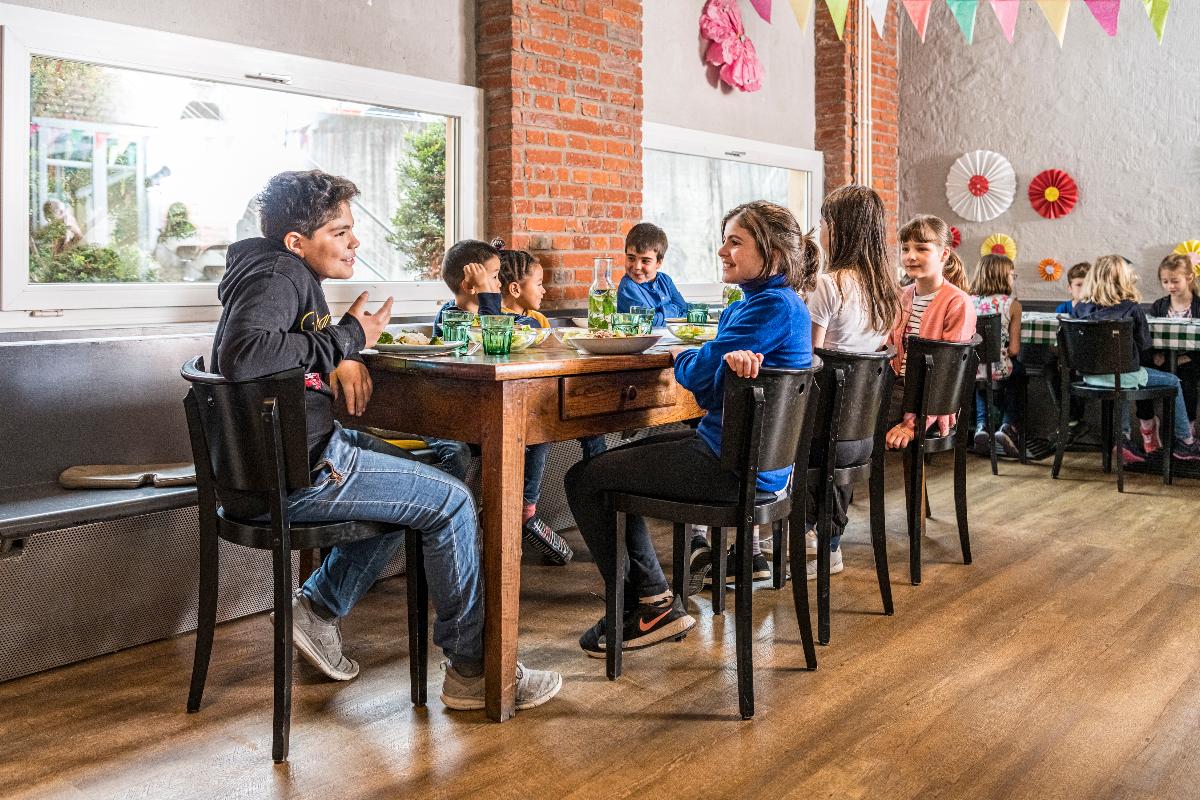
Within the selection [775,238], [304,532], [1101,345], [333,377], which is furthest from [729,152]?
[304,532]

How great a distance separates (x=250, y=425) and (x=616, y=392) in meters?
0.89

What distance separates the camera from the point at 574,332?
10.6ft

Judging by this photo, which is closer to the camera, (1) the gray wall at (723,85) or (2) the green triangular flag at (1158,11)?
(1) the gray wall at (723,85)

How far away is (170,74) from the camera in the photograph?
3.62 meters

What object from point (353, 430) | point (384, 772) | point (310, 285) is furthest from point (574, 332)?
point (384, 772)

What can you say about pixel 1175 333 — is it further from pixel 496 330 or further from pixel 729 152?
pixel 496 330

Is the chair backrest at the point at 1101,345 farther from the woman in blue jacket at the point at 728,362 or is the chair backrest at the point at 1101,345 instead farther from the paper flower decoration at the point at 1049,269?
the woman in blue jacket at the point at 728,362

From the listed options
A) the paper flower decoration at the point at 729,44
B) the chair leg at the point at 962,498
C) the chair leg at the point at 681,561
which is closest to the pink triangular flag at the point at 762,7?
A: the paper flower decoration at the point at 729,44

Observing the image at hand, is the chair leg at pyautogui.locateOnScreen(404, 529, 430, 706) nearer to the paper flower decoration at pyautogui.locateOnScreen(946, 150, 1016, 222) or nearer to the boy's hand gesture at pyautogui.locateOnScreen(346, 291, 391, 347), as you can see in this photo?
the boy's hand gesture at pyautogui.locateOnScreen(346, 291, 391, 347)

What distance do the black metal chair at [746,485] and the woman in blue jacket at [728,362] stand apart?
0.03m

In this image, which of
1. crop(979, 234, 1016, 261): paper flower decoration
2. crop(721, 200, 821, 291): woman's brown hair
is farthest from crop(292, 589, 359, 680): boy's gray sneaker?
crop(979, 234, 1016, 261): paper flower decoration

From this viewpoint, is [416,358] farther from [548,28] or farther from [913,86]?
[913,86]

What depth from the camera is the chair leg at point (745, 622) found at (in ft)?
8.35

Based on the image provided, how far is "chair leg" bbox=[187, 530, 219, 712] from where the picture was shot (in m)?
2.53
